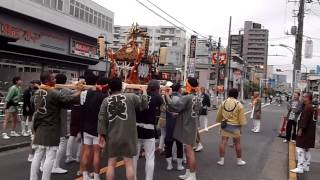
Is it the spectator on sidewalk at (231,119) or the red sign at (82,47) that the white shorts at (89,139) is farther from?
the red sign at (82,47)

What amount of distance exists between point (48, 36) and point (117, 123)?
2986 cm

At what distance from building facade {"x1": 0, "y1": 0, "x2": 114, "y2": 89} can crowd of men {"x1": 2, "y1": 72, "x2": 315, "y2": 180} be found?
17634 millimetres

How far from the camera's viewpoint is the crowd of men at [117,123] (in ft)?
22.7

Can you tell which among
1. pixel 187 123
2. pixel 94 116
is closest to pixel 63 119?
pixel 94 116

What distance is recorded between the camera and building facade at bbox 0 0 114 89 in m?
30.7

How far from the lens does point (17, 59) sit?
32.1 meters

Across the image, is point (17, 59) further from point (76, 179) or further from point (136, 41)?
point (76, 179)

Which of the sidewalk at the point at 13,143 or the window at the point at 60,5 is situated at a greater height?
the window at the point at 60,5

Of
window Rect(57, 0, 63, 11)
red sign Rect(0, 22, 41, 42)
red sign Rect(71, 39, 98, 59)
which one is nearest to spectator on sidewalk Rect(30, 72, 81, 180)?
red sign Rect(0, 22, 41, 42)

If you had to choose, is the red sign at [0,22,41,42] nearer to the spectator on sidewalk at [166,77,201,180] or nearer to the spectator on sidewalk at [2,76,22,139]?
the spectator on sidewalk at [2,76,22,139]

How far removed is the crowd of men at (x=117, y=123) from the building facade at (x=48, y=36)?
17.6m

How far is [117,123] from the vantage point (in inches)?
270

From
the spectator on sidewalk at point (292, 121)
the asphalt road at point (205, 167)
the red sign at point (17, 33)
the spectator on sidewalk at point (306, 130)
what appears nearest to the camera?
the asphalt road at point (205, 167)

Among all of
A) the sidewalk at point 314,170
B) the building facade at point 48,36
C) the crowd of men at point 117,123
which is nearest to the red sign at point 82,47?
the building facade at point 48,36
